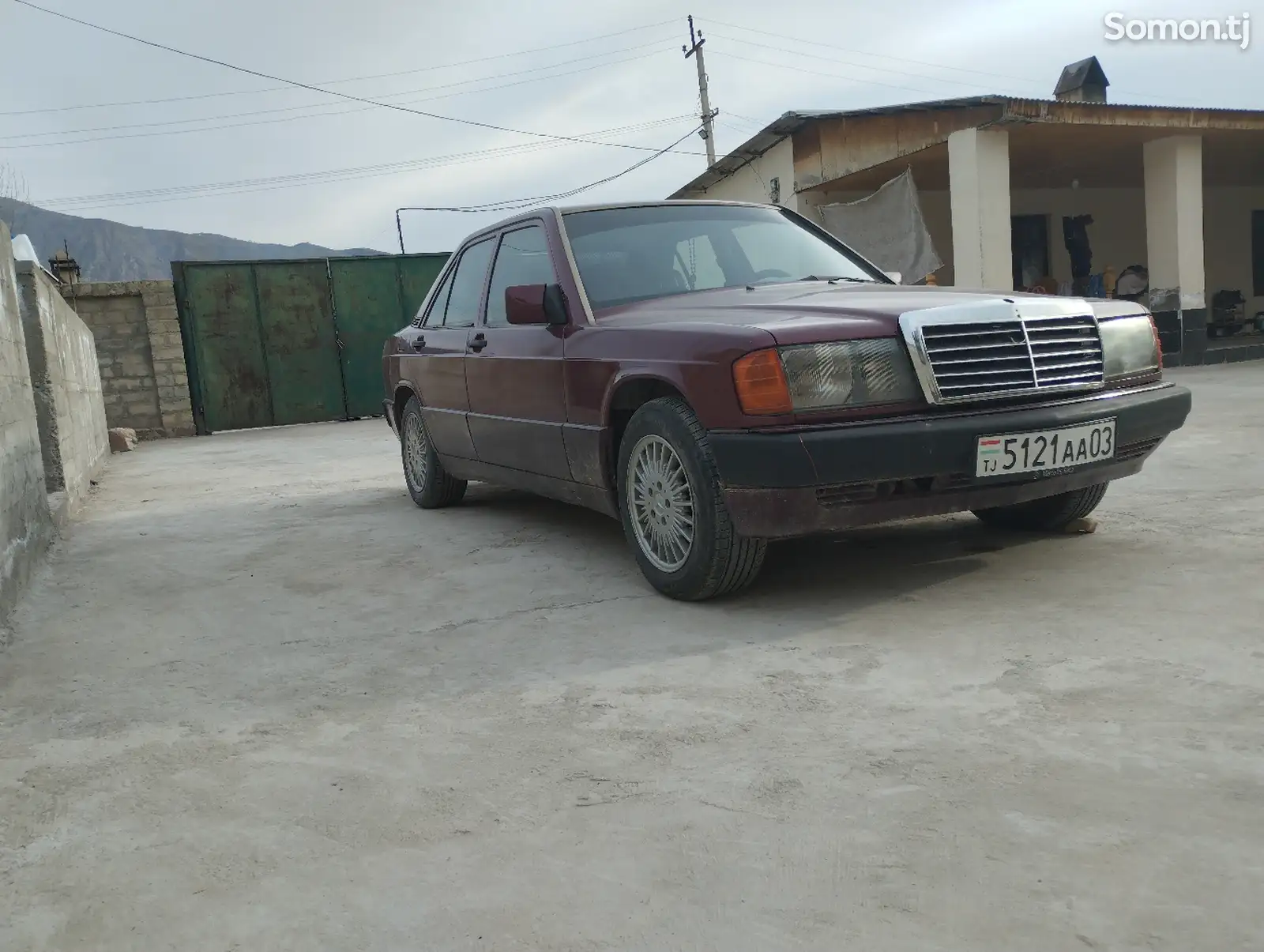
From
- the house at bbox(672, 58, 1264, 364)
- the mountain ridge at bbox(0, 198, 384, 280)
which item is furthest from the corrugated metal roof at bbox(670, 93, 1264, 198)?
the mountain ridge at bbox(0, 198, 384, 280)

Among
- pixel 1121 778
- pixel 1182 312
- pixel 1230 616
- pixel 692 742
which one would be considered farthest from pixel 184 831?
pixel 1182 312

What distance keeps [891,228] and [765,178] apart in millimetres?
2298

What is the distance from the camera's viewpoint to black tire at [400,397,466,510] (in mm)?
6188

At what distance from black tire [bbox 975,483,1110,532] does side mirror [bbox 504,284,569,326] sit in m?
1.96

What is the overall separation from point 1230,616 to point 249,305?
48.4 ft

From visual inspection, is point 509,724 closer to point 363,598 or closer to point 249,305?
point 363,598

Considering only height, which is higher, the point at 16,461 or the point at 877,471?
the point at 16,461

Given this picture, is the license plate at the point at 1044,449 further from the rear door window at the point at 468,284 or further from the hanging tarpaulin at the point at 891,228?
the hanging tarpaulin at the point at 891,228

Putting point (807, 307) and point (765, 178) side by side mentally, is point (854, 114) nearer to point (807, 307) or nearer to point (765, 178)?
point (765, 178)

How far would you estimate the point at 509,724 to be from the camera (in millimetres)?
2654

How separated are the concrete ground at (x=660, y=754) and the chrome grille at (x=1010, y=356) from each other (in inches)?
27.0

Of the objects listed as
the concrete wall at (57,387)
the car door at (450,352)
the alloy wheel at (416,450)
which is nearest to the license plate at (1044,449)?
the car door at (450,352)

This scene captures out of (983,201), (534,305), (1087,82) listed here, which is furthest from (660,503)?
(1087,82)

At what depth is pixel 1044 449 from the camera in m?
3.44
